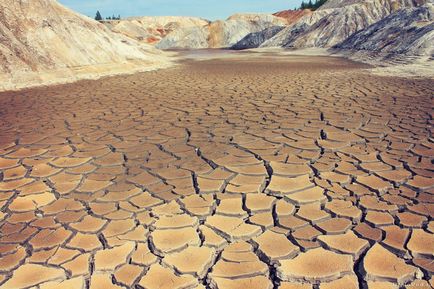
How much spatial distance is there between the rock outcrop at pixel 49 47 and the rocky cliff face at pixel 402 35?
1171cm

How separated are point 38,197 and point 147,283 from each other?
1.55 metres

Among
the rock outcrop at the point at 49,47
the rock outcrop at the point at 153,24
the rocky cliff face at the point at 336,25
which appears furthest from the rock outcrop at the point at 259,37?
the rock outcrop at the point at 49,47

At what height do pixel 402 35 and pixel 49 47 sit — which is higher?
pixel 49 47

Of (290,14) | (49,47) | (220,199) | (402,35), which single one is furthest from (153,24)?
(220,199)

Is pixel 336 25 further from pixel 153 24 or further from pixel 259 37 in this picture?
pixel 153 24

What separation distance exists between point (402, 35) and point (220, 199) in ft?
62.0

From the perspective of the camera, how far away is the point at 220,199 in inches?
107

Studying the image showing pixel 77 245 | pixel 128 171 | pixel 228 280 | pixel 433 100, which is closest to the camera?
pixel 228 280

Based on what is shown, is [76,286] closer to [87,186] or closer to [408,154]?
[87,186]

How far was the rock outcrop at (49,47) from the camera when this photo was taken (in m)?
9.30

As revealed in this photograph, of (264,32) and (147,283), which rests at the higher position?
(264,32)

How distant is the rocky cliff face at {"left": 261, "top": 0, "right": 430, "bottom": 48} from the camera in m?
31.7

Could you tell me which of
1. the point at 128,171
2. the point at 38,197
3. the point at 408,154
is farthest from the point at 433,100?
the point at 38,197

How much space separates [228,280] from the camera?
184 cm
